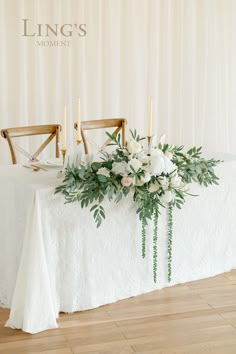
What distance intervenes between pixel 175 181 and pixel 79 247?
0.59 m

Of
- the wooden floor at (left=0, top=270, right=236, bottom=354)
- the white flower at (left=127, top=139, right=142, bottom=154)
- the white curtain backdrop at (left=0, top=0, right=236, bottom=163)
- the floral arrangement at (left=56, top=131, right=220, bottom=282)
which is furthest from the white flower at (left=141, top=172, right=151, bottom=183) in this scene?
the white curtain backdrop at (left=0, top=0, right=236, bottom=163)

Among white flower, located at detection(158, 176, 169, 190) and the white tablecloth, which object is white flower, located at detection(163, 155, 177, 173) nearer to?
white flower, located at detection(158, 176, 169, 190)

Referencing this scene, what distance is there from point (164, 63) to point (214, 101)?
0.62m

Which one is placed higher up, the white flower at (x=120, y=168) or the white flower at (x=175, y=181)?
the white flower at (x=120, y=168)

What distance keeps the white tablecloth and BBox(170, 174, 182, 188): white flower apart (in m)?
0.25

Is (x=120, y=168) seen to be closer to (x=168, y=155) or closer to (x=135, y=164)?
(x=135, y=164)

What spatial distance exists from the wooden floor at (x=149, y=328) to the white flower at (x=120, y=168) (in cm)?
74

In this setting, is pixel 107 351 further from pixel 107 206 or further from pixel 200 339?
pixel 107 206

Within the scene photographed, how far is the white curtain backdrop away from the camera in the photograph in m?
5.71

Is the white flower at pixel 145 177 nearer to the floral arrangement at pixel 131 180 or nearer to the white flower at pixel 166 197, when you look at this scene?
the floral arrangement at pixel 131 180

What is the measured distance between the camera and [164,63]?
6223mm

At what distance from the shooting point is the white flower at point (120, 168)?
3.51m

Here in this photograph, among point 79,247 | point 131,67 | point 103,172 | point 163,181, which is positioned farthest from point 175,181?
point 131,67

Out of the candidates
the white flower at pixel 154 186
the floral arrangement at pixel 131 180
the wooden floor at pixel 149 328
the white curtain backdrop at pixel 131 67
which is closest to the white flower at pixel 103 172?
the floral arrangement at pixel 131 180
